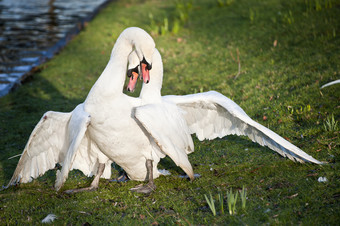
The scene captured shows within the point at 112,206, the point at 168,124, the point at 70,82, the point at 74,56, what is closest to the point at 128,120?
the point at 168,124

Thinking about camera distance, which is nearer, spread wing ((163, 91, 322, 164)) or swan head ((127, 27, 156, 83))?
swan head ((127, 27, 156, 83))

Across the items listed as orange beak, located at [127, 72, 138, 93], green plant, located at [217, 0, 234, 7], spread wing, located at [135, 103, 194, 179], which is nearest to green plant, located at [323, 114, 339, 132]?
spread wing, located at [135, 103, 194, 179]

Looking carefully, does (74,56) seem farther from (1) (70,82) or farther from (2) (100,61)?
(1) (70,82)

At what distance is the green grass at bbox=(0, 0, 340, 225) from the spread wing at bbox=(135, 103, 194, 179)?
48cm

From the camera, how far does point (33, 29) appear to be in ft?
51.1

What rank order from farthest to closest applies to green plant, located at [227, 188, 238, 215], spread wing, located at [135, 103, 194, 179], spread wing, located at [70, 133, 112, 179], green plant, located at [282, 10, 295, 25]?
green plant, located at [282, 10, 295, 25], spread wing, located at [70, 133, 112, 179], spread wing, located at [135, 103, 194, 179], green plant, located at [227, 188, 238, 215]

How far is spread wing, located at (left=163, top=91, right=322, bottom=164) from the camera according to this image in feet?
16.6

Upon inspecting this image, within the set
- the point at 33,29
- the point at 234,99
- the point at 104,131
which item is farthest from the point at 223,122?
the point at 33,29

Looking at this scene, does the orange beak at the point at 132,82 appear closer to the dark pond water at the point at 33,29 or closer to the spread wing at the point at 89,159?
the spread wing at the point at 89,159

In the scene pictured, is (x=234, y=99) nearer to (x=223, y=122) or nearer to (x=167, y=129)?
(x=223, y=122)

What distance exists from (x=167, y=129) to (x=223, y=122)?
4.07 feet

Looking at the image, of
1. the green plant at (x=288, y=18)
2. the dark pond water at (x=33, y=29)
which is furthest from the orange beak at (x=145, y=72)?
the green plant at (x=288, y=18)

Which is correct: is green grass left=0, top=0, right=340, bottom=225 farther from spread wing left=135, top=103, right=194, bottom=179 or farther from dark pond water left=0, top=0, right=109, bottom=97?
dark pond water left=0, top=0, right=109, bottom=97

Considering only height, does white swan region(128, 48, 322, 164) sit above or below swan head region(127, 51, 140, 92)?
below
